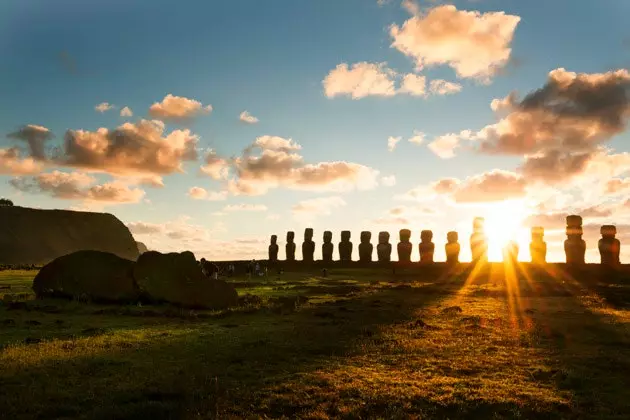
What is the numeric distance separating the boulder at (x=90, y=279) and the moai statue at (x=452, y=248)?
46.7m

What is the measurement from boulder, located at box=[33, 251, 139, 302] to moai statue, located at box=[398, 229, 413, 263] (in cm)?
4739

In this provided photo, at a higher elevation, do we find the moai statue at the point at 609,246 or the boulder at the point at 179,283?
the moai statue at the point at 609,246

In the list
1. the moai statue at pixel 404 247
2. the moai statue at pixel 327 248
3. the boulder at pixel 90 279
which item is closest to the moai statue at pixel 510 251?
the moai statue at pixel 404 247

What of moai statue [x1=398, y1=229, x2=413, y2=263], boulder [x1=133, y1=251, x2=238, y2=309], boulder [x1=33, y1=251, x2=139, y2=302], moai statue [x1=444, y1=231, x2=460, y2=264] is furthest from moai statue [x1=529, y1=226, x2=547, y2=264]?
boulder [x1=33, y1=251, x2=139, y2=302]

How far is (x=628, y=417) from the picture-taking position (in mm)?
10922

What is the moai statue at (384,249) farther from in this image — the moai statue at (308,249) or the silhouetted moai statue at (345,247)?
the moai statue at (308,249)

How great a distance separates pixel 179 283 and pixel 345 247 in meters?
52.0

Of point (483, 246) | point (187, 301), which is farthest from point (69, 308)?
point (483, 246)

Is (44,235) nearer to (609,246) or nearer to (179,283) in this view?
(609,246)

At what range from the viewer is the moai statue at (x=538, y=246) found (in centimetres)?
6225

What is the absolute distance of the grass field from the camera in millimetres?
11117

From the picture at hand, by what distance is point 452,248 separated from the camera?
224 ft

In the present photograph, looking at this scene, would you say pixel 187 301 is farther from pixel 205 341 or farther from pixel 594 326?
pixel 594 326

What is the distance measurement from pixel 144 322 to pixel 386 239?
2132 inches
